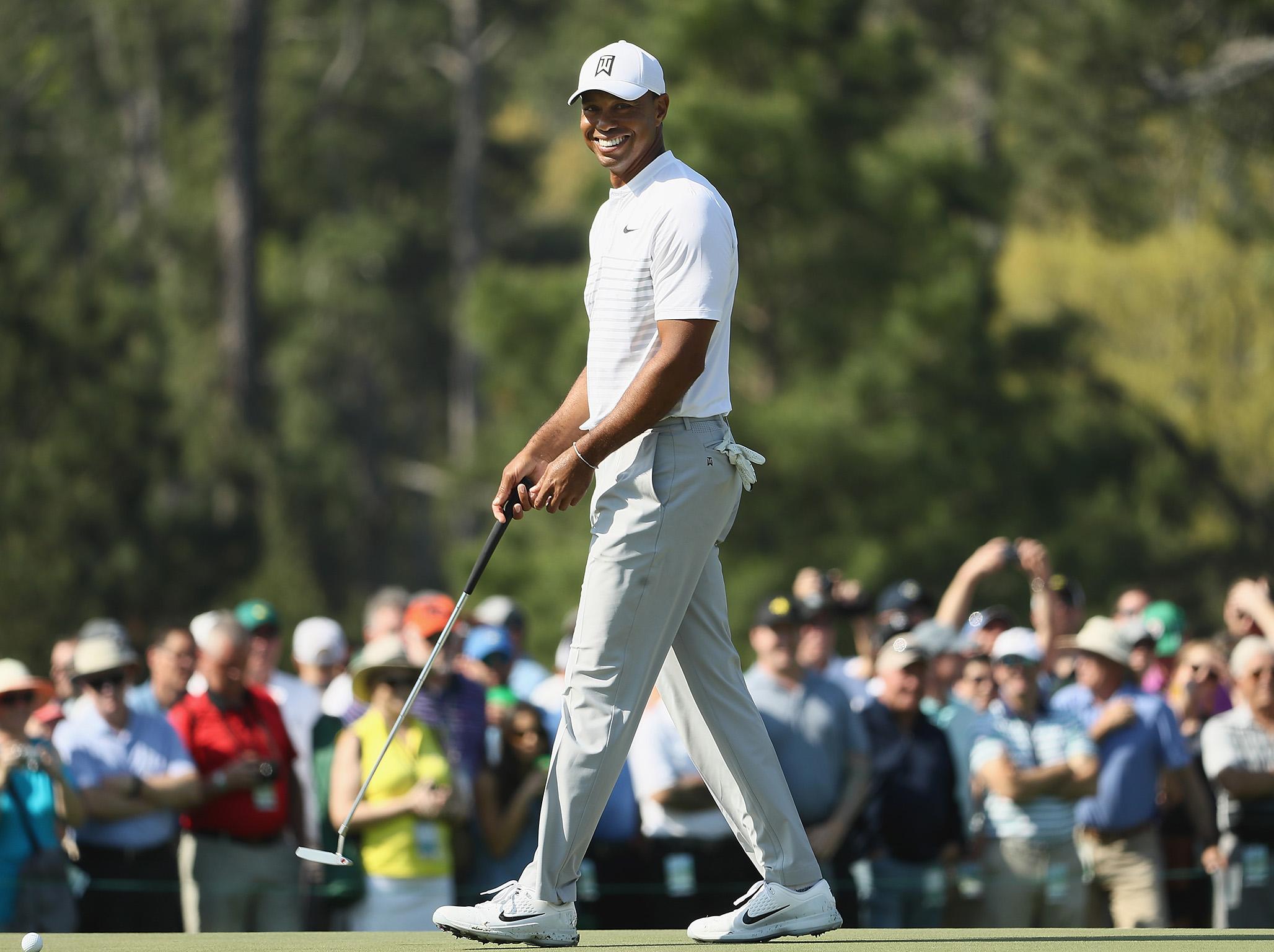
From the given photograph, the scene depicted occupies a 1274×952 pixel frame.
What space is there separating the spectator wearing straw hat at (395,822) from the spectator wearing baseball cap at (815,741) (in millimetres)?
1420

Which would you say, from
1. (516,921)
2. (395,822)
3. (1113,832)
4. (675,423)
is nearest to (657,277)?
(675,423)

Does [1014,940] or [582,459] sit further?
[1014,940]

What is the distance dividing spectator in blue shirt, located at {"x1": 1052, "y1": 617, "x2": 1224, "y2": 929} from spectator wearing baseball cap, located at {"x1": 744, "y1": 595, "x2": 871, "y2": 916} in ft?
2.92

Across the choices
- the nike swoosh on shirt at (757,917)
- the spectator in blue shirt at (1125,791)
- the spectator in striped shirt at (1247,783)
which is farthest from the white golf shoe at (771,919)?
the spectator in striped shirt at (1247,783)

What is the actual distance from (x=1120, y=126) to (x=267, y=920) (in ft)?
57.8

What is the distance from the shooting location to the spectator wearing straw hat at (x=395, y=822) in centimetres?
772

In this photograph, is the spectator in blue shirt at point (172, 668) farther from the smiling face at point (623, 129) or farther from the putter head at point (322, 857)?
the smiling face at point (623, 129)

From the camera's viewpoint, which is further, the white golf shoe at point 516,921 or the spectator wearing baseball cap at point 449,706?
the spectator wearing baseball cap at point 449,706

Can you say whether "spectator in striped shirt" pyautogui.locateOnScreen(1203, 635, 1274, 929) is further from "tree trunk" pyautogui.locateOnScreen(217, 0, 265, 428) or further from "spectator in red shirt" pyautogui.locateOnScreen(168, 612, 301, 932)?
"tree trunk" pyautogui.locateOnScreen(217, 0, 265, 428)

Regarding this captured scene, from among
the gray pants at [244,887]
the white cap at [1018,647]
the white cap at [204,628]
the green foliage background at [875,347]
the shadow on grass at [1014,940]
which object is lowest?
the shadow on grass at [1014,940]

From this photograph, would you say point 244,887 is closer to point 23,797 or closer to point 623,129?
point 23,797

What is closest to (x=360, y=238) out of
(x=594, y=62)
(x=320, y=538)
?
(x=320, y=538)

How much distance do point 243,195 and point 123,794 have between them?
66.1ft

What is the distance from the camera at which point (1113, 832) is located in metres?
8.50
